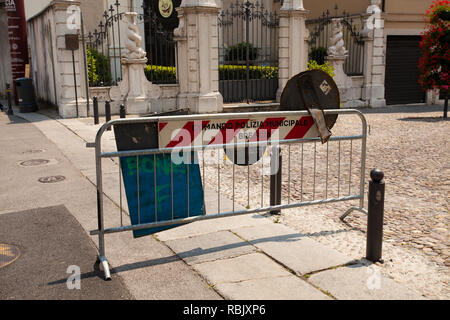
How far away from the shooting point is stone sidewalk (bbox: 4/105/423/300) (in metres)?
3.62

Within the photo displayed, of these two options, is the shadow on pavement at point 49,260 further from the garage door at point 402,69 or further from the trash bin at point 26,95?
the garage door at point 402,69

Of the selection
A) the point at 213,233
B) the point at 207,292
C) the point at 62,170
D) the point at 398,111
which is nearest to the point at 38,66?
the point at 62,170

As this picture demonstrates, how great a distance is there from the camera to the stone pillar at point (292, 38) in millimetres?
17322

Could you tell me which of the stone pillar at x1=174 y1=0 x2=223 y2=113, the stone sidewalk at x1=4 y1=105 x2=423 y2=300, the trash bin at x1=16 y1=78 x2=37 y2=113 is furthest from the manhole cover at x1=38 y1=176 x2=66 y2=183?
the trash bin at x1=16 y1=78 x2=37 y2=113

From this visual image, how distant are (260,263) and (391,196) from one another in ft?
10.4

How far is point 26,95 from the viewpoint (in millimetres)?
17031

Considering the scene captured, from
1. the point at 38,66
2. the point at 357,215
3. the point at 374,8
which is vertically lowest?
the point at 357,215

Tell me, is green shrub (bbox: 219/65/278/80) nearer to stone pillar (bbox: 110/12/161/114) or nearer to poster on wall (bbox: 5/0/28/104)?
stone pillar (bbox: 110/12/161/114)

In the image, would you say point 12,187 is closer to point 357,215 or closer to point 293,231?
point 293,231

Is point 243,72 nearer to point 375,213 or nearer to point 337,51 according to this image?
point 337,51

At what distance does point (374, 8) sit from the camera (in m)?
18.9

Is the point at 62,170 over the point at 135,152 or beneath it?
beneath

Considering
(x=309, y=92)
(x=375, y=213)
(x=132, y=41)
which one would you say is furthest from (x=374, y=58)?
(x=375, y=213)
